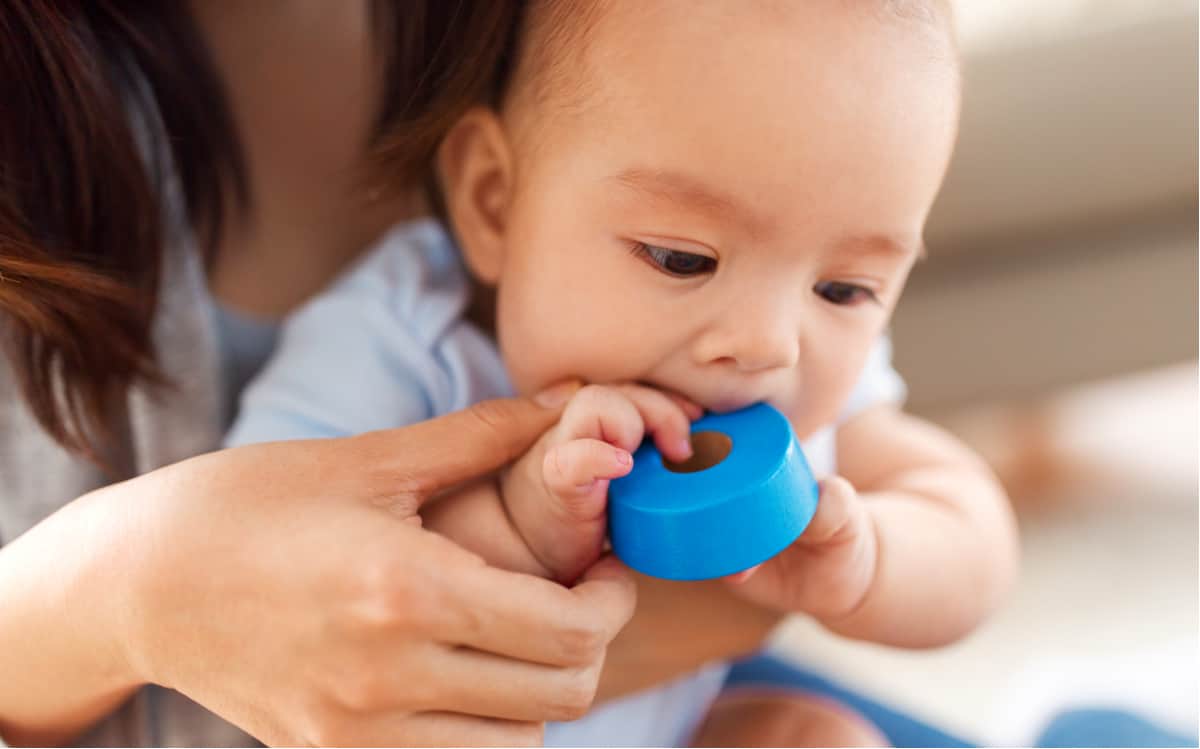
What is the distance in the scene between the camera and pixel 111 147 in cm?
69

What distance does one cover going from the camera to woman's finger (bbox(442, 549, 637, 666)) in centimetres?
54

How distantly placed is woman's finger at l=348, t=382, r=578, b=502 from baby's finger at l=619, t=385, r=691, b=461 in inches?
2.1

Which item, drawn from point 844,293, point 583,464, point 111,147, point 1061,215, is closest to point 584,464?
point 583,464

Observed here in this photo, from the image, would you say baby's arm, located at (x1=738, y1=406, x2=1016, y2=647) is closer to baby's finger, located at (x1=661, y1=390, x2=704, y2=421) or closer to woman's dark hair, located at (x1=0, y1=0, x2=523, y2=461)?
baby's finger, located at (x1=661, y1=390, x2=704, y2=421)

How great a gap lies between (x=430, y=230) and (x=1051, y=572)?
118cm

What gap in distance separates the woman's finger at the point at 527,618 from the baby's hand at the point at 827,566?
11 cm

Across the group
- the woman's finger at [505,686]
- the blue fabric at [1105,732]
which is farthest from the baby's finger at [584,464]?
the blue fabric at [1105,732]

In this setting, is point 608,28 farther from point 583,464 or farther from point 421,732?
point 421,732

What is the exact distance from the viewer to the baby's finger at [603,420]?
61 centimetres

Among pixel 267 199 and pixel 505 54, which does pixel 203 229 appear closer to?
pixel 267 199

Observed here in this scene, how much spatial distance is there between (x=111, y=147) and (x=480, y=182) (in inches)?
9.7

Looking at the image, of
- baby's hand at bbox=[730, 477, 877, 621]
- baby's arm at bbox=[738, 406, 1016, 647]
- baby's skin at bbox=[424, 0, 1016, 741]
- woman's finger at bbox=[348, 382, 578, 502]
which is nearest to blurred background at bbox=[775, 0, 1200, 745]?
baby's arm at bbox=[738, 406, 1016, 647]

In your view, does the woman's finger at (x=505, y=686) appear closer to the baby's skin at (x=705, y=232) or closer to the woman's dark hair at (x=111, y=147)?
the baby's skin at (x=705, y=232)

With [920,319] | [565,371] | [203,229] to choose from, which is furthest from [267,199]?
[920,319]
